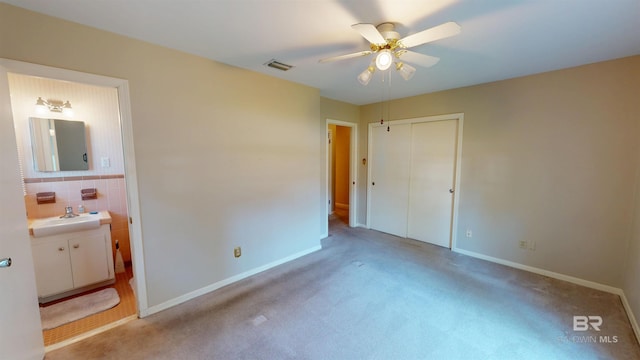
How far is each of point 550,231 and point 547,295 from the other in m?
0.79

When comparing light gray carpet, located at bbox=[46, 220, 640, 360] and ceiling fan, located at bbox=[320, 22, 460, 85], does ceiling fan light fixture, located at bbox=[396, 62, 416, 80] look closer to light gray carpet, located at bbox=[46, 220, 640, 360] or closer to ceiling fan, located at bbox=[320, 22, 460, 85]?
ceiling fan, located at bbox=[320, 22, 460, 85]

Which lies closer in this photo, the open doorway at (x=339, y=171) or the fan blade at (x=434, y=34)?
the fan blade at (x=434, y=34)

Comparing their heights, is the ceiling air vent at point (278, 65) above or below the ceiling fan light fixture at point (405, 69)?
above

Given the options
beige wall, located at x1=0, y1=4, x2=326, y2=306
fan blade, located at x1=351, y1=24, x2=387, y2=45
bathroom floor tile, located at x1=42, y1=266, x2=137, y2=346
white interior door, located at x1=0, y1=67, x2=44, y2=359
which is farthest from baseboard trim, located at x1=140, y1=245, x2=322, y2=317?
fan blade, located at x1=351, y1=24, x2=387, y2=45

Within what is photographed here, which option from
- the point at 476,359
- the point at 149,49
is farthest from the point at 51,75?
the point at 476,359

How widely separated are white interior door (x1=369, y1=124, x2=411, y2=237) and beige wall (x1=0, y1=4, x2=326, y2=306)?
1.67 metres

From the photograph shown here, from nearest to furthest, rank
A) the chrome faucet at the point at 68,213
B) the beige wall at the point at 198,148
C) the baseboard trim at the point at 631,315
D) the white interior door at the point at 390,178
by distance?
1. the beige wall at the point at 198,148
2. the baseboard trim at the point at 631,315
3. the chrome faucet at the point at 68,213
4. the white interior door at the point at 390,178

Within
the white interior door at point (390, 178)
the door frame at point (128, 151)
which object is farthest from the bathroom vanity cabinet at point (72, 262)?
the white interior door at point (390, 178)

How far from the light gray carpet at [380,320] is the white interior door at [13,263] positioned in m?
0.39

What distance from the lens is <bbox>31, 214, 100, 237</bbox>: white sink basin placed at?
2350 millimetres

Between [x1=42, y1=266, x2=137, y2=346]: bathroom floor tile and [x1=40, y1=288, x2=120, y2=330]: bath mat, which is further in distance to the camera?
[x1=40, y1=288, x2=120, y2=330]: bath mat

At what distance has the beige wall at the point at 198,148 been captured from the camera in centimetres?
185

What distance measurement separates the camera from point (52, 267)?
2.45 meters

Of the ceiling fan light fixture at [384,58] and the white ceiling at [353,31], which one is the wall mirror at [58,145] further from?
the ceiling fan light fixture at [384,58]
